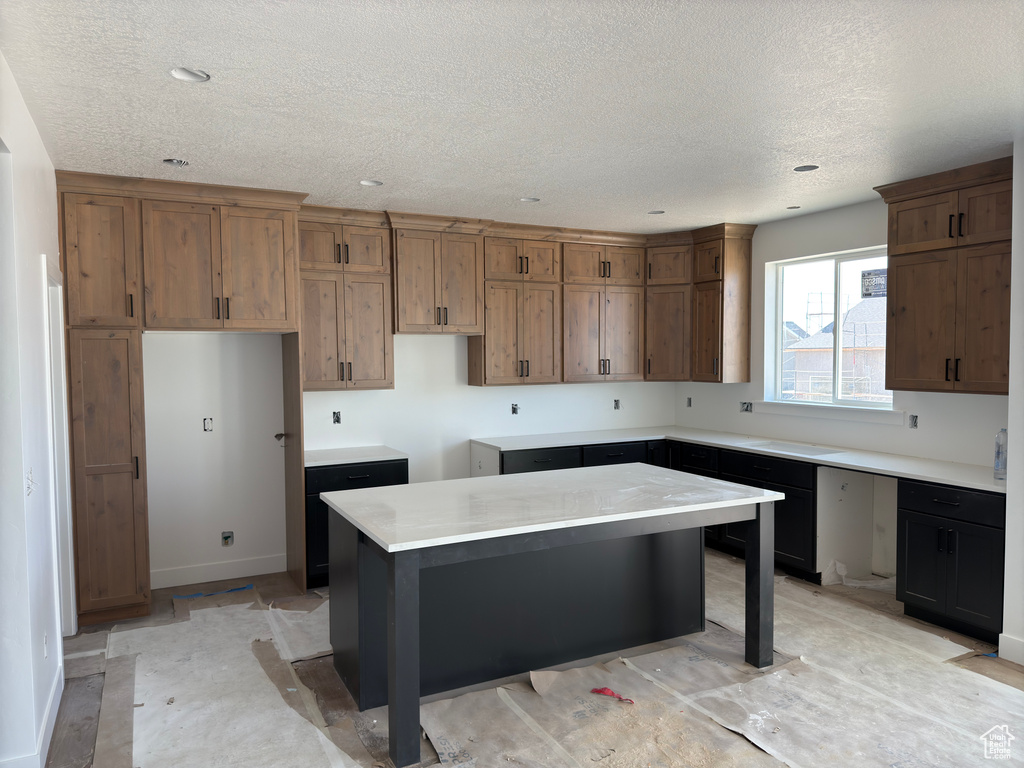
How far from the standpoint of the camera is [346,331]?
4914mm

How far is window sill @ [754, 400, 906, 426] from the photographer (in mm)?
4652

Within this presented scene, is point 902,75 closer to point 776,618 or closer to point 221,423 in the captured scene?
point 776,618

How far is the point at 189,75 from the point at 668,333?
4411 mm

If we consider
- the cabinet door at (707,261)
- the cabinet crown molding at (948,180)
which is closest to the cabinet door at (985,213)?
the cabinet crown molding at (948,180)

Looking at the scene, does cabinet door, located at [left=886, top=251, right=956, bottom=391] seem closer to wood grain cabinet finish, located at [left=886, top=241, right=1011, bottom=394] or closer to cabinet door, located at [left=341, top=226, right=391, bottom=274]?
wood grain cabinet finish, located at [left=886, top=241, right=1011, bottom=394]

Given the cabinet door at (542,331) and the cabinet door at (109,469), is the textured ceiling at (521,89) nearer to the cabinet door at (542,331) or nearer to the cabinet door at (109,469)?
the cabinet door at (109,469)

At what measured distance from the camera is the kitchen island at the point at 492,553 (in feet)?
8.41

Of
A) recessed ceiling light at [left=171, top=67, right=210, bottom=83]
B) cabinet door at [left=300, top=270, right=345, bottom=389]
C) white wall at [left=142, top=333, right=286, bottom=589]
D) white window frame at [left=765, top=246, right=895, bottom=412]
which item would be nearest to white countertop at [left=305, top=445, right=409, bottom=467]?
white wall at [left=142, top=333, right=286, bottom=589]

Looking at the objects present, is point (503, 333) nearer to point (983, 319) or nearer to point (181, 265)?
point (181, 265)

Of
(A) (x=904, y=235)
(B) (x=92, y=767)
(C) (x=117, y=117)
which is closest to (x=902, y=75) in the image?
(A) (x=904, y=235)

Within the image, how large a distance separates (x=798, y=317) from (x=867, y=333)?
0.64 m

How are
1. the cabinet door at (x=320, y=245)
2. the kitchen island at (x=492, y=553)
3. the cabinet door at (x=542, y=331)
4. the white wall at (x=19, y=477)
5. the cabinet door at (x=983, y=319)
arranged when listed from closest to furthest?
1. the white wall at (x=19, y=477)
2. the kitchen island at (x=492, y=553)
3. the cabinet door at (x=983, y=319)
4. the cabinet door at (x=320, y=245)
5. the cabinet door at (x=542, y=331)

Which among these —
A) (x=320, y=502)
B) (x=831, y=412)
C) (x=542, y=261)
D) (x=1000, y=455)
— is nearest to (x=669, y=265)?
(x=542, y=261)

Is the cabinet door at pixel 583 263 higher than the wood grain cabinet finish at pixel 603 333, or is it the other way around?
the cabinet door at pixel 583 263
